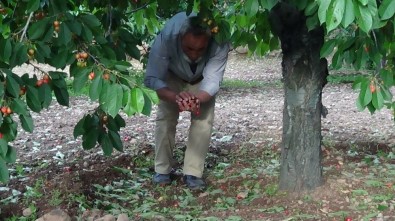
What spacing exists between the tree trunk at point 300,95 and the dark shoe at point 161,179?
101cm

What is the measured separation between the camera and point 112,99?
2.52 metres

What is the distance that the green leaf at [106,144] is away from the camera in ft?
12.2

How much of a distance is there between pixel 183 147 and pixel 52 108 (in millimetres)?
3959

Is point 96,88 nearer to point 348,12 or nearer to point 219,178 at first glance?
point 348,12

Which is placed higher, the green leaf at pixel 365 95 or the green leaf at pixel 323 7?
the green leaf at pixel 323 7

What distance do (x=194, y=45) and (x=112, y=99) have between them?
2.13 meters

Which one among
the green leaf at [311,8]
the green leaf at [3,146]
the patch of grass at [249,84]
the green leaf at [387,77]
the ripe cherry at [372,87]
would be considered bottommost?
the green leaf at [3,146]

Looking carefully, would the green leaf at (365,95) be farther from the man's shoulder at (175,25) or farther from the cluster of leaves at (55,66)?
the man's shoulder at (175,25)

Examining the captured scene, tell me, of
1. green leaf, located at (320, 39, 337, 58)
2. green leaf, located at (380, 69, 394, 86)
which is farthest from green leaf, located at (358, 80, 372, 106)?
green leaf, located at (320, 39, 337, 58)

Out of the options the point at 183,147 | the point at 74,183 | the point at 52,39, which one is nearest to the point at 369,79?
the point at 52,39

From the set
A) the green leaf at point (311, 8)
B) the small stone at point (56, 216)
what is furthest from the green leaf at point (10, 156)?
the green leaf at point (311, 8)

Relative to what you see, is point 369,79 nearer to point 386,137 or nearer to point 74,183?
point 74,183

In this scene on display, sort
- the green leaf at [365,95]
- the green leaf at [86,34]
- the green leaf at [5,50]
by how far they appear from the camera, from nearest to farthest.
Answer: the green leaf at [5,50]
the green leaf at [86,34]
the green leaf at [365,95]

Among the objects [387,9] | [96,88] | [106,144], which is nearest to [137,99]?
[96,88]
